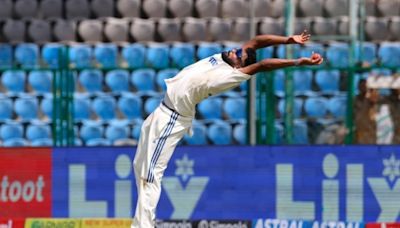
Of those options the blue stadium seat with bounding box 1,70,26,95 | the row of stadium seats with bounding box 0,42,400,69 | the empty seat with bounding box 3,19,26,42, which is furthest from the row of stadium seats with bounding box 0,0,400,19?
the blue stadium seat with bounding box 1,70,26,95

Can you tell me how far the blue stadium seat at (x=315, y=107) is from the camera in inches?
527

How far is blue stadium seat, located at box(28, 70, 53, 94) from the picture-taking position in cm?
1478

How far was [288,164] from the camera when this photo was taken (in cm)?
1221

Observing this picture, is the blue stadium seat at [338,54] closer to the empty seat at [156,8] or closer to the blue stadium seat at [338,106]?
the blue stadium seat at [338,106]

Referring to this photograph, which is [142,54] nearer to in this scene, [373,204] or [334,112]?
[334,112]

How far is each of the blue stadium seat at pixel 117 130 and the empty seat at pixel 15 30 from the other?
3543 millimetres

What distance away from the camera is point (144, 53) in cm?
1623

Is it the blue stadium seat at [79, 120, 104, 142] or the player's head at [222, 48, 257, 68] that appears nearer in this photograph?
the player's head at [222, 48, 257, 68]

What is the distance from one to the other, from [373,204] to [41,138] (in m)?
4.30

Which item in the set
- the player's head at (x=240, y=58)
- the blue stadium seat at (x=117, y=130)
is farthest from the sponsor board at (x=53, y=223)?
the blue stadium seat at (x=117, y=130)

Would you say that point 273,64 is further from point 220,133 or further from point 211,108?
point 211,108

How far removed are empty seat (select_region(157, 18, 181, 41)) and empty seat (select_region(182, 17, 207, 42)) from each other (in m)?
0.11

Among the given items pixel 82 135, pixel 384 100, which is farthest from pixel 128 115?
pixel 384 100

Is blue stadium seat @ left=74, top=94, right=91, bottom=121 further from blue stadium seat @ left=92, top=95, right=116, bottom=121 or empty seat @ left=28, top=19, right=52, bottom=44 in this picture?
empty seat @ left=28, top=19, right=52, bottom=44
